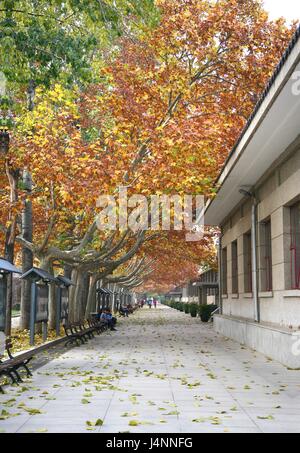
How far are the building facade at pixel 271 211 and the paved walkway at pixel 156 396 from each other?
1.19m

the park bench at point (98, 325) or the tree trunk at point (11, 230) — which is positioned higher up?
the tree trunk at point (11, 230)

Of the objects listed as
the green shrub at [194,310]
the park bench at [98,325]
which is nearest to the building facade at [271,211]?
the park bench at [98,325]

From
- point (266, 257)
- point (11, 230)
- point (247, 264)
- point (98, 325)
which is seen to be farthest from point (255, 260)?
point (98, 325)

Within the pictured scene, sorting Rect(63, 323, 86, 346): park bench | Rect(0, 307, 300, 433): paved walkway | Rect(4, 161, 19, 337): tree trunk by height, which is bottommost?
Rect(0, 307, 300, 433): paved walkway

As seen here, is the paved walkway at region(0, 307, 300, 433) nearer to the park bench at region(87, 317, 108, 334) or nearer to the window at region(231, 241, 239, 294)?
the window at region(231, 241, 239, 294)

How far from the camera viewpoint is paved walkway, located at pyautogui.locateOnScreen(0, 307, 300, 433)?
6922 millimetres

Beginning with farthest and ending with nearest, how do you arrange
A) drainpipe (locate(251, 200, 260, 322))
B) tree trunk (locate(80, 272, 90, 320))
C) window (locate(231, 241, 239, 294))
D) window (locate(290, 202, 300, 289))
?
1. tree trunk (locate(80, 272, 90, 320))
2. window (locate(231, 241, 239, 294))
3. drainpipe (locate(251, 200, 260, 322))
4. window (locate(290, 202, 300, 289))

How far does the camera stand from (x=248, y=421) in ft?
23.3

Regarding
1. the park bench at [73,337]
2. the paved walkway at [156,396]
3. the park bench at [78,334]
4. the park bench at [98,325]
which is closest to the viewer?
the paved walkway at [156,396]

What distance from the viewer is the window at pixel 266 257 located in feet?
57.8

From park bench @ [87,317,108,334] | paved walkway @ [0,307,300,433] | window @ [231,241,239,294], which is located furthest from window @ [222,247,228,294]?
paved walkway @ [0,307,300,433]

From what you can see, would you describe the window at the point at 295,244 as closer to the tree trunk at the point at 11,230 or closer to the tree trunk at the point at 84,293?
the tree trunk at the point at 11,230
